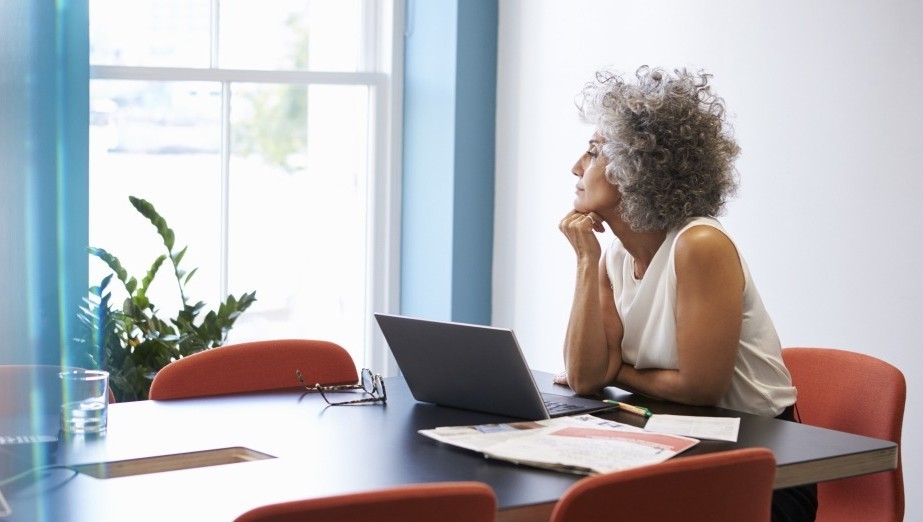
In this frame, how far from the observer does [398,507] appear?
1245 mm

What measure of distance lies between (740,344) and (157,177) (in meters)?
2.67

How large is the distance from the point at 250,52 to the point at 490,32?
3.23 feet

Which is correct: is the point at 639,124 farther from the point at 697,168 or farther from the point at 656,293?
the point at 656,293

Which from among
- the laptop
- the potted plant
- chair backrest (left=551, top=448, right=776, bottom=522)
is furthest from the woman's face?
the potted plant

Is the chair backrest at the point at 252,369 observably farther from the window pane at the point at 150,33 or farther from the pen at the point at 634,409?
the window pane at the point at 150,33

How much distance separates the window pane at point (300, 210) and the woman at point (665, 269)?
2.24 metres

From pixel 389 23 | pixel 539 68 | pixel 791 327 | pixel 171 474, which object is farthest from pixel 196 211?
pixel 171 474

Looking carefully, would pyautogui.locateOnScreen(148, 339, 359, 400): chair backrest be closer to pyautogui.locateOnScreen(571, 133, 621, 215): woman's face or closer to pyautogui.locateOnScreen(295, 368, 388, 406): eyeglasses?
pyautogui.locateOnScreen(295, 368, 388, 406): eyeglasses

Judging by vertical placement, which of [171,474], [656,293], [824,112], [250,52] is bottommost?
[171,474]

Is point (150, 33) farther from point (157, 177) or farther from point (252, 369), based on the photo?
point (252, 369)

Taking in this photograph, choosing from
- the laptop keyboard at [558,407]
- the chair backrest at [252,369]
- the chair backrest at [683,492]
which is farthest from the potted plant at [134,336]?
the chair backrest at [683,492]

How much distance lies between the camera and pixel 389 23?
4.73m

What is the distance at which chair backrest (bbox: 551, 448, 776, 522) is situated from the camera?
1.38m

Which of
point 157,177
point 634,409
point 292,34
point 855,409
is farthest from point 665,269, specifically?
point 292,34
